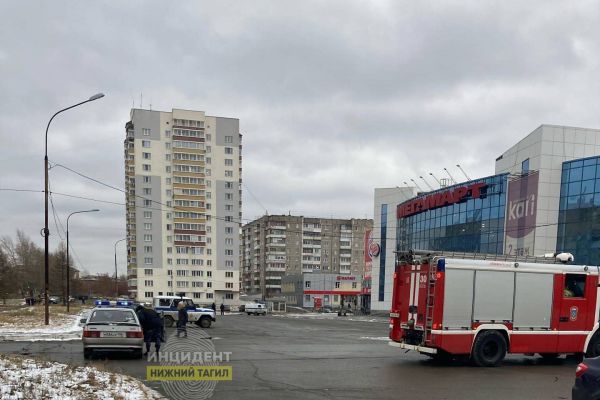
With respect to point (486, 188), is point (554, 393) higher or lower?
lower

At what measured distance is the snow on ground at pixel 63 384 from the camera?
731 centimetres

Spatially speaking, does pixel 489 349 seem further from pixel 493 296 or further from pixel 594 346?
pixel 594 346

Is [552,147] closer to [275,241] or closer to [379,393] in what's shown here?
[379,393]

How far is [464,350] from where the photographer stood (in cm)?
1259

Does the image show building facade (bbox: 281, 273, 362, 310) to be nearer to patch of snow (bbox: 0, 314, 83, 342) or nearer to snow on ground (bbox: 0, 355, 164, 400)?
patch of snow (bbox: 0, 314, 83, 342)

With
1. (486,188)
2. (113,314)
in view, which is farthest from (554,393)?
(486,188)

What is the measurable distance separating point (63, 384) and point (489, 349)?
9.80 meters

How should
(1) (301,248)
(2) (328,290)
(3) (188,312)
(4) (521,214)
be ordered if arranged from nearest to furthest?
(3) (188,312)
(4) (521,214)
(2) (328,290)
(1) (301,248)

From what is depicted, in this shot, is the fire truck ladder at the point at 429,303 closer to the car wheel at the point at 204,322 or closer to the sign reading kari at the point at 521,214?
the car wheel at the point at 204,322

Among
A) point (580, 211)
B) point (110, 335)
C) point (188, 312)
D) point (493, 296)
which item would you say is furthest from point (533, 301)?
point (580, 211)

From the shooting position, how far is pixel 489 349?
508 inches

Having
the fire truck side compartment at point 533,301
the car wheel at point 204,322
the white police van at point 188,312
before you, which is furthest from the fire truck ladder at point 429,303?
the car wheel at point 204,322

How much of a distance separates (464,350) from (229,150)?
89746mm

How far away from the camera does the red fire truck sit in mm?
12547
